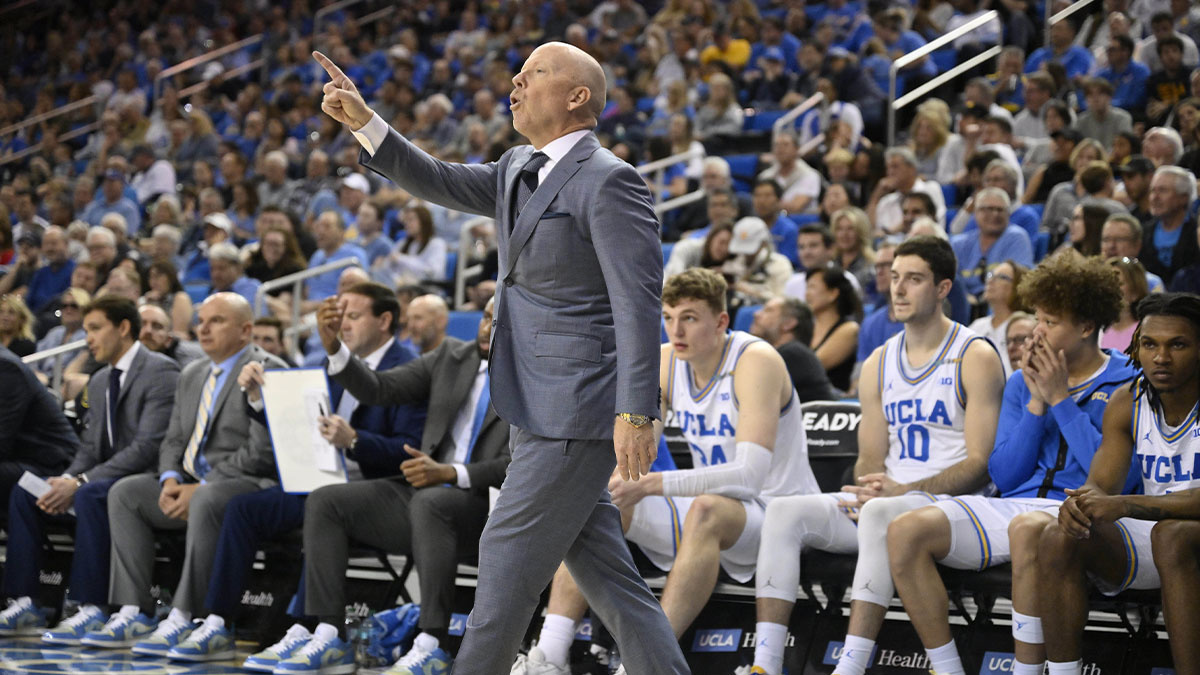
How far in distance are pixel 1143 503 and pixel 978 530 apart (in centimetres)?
55

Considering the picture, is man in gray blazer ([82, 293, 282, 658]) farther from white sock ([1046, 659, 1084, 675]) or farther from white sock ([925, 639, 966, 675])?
white sock ([1046, 659, 1084, 675])

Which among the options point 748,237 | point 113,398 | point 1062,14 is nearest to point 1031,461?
point 113,398

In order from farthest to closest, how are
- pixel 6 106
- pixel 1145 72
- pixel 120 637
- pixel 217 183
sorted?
pixel 6 106, pixel 217 183, pixel 1145 72, pixel 120 637

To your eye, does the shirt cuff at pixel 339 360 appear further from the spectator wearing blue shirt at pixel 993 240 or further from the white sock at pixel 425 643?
the spectator wearing blue shirt at pixel 993 240

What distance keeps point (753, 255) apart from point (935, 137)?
9.14ft

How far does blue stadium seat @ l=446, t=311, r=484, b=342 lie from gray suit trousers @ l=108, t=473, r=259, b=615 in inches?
132

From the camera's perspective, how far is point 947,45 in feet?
44.5

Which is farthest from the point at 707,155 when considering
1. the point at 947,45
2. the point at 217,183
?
the point at 217,183

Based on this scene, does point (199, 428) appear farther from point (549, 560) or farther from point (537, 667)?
point (549, 560)

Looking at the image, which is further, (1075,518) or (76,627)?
(76,627)

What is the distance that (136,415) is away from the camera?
7074 millimetres

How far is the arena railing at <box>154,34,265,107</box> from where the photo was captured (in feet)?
60.5

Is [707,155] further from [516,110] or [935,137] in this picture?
[516,110]

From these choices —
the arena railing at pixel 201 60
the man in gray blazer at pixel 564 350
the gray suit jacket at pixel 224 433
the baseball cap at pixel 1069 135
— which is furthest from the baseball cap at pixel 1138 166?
the arena railing at pixel 201 60
